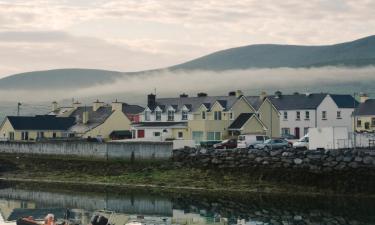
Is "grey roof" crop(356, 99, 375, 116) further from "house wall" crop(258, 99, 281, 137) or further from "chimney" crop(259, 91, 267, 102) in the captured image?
"chimney" crop(259, 91, 267, 102)

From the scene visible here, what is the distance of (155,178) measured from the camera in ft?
259

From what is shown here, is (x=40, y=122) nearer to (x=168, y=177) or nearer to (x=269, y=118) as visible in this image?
(x=269, y=118)

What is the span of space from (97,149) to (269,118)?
110ft

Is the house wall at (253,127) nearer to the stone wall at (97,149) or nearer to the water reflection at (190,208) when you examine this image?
the stone wall at (97,149)

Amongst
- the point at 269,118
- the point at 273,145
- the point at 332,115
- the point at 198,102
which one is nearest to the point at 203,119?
the point at 198,102

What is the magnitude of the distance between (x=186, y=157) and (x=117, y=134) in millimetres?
42121

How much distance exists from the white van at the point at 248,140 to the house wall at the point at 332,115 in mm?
32668

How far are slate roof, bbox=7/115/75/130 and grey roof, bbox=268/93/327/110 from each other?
36.3 meters

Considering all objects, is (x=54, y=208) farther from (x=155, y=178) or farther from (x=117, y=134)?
(x=117, y=134)

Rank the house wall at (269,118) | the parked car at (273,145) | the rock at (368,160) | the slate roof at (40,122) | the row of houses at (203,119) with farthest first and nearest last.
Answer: the slate roof at (40,122) < the house wall at (269,118) < the row of houses at (203,119) < the parked car at (273,145) < the rock at (368,160)

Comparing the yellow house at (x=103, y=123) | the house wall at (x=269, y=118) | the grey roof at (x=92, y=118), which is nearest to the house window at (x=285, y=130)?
the house wall at (x=269, y=118)

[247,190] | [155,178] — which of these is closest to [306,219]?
[247,190]

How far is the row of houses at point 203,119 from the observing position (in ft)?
347

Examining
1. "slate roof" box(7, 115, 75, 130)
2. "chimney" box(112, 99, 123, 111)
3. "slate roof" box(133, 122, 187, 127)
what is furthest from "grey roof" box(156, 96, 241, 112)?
"slate roof" box(7, 115, 75, 130)
